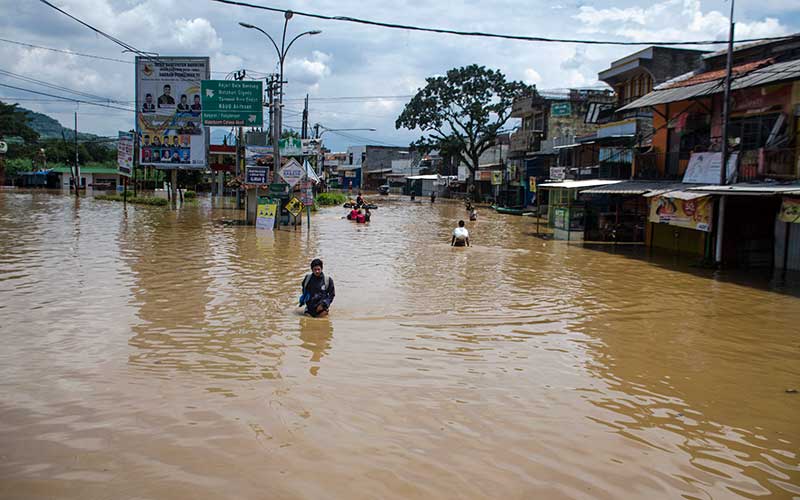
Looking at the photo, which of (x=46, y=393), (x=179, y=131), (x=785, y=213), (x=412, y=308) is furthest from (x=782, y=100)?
(x=179, y=131)

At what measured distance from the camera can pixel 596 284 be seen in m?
16.6

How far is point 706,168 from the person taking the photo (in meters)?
21.9

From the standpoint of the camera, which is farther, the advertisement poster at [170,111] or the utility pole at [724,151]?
the advertisement poster at [170,111]

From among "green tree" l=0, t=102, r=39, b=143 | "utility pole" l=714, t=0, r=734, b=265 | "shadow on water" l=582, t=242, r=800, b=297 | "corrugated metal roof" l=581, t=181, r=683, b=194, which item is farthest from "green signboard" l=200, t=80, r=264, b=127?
"green tree" l=0, t=102, r=39, b=143

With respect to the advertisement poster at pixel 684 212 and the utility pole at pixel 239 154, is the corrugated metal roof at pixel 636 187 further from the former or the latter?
the utility pole at pixel 239 154

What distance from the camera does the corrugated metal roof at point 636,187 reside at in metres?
23.6

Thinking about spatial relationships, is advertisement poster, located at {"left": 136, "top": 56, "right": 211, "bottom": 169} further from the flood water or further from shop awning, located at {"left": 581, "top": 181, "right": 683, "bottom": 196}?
the flood water

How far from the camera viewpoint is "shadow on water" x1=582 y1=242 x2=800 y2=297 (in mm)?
16891

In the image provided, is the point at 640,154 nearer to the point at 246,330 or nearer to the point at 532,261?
the point at 532,261

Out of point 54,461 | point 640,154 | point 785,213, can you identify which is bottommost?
point 54,461

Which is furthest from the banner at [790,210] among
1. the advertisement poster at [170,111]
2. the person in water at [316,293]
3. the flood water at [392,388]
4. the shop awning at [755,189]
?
the advertisement poster at [170,111]

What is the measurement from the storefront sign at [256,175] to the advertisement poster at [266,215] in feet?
9.41

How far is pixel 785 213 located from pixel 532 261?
7380 millimetres

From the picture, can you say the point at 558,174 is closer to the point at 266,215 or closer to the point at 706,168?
the point at 706,168
